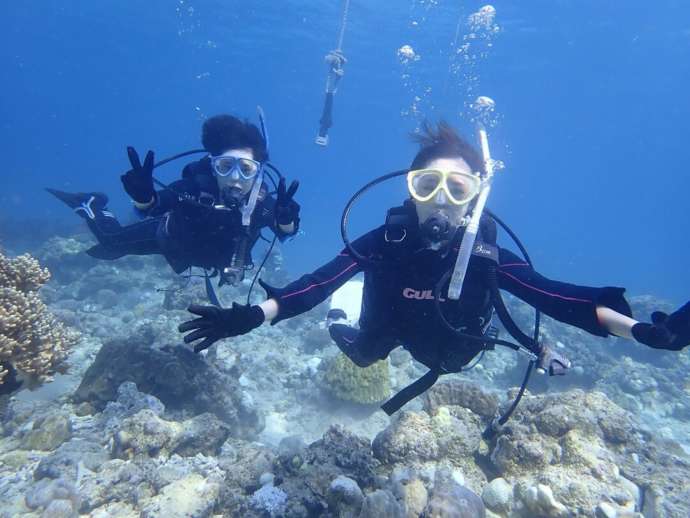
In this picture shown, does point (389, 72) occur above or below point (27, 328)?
above

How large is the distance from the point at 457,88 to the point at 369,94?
14.5 meters

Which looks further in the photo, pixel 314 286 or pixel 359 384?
pixel 359 384

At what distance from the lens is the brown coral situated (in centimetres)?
459

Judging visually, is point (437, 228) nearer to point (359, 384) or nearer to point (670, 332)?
point (670, 332)

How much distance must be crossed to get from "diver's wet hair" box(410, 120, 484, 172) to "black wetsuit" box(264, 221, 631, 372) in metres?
0.95

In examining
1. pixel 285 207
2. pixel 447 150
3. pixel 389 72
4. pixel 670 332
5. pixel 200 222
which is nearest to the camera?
pixel 670 332

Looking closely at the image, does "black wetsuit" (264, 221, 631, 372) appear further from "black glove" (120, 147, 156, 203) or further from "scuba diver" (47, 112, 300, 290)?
"black glove" (120, 147, 156, 203)

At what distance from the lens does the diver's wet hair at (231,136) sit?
709cm

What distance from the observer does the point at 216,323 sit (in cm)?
319

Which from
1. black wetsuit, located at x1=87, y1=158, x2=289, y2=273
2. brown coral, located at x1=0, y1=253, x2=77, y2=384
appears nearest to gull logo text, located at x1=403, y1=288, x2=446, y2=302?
black wetsuit, located at x1=87, y1=158, x2=289, y2=273

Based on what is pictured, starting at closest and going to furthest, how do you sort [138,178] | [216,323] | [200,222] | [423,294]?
[216,323]
[423,294]
[138,178]
[200,222]

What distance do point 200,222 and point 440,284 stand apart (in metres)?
4.23

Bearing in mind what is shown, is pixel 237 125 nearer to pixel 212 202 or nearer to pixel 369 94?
pixel 212 202

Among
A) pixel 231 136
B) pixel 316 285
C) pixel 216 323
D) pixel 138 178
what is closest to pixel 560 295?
pixel 316 285
